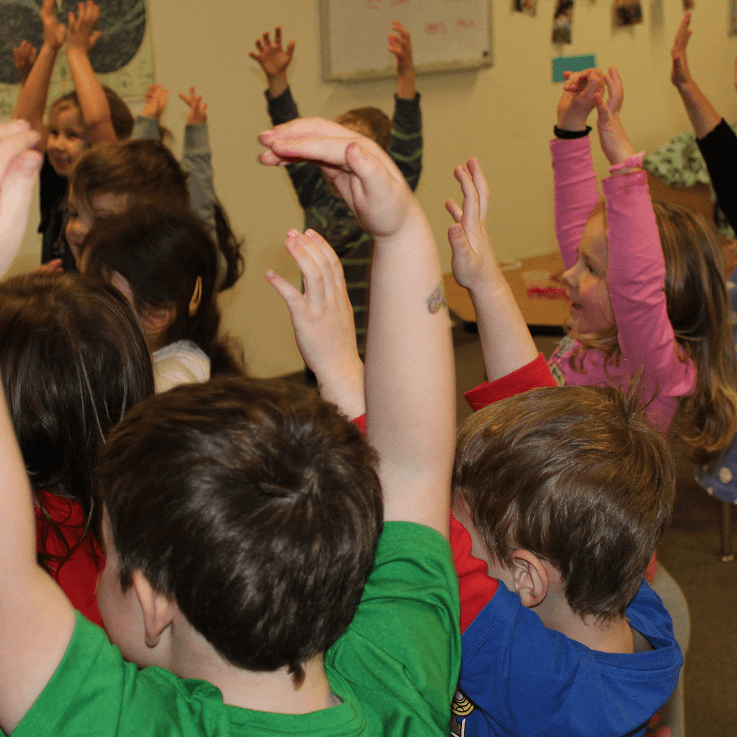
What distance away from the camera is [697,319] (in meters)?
1.67

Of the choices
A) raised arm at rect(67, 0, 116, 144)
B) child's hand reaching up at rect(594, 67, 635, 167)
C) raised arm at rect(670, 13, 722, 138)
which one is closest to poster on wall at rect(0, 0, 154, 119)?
raised arm at rect(67, 0, 116, 144)

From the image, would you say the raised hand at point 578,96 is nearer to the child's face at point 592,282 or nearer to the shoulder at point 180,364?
the child's face at point 592,282

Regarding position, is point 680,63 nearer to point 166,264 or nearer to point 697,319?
point 697,319

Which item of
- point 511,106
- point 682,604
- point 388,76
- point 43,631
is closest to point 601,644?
point 682,604

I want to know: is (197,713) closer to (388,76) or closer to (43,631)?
(43,631)

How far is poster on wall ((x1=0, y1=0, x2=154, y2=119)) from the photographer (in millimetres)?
3350

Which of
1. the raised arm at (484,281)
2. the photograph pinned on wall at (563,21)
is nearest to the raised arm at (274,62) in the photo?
the raised arm at (484,281)

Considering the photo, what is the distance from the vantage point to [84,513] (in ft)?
3.24

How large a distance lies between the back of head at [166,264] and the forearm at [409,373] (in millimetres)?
1182

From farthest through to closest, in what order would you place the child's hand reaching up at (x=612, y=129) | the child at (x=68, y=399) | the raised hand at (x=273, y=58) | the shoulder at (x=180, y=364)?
the raised hand at (x=273, y=58) < the shoulder at (x=180, y=364) < the child's hand reaching up at (x=612, y=129) < the child at (x=68, y=399)

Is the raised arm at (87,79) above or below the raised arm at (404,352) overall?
above

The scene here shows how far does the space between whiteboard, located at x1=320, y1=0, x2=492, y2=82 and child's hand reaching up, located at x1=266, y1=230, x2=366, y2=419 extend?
3701 millimetres

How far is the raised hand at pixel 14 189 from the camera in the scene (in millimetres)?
505

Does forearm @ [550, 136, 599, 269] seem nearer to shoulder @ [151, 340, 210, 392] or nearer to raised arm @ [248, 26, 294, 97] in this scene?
shoulder @ [151, 340, 210, 392]
